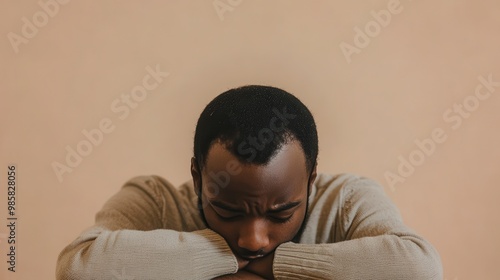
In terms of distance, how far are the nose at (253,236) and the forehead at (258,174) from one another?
5 centimetres

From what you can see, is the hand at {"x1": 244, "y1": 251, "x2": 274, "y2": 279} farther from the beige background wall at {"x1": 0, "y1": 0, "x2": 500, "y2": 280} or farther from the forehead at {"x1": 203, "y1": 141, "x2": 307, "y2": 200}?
the beige background wall at {"x1": 0, "y1": 0, "x2": 500, "y2": 280}

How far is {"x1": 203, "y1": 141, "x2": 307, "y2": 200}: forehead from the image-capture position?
33.4 inches

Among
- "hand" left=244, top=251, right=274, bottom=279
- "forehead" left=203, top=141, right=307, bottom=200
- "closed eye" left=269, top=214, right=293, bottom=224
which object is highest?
"forehead" left=203, top=141, right=307, bottom=200

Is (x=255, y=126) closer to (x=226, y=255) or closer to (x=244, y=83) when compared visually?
(x=226, y=255)

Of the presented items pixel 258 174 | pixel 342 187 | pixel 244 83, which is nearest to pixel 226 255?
pixel 258 174

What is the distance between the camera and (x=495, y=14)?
145 cm

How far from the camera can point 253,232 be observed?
0.87m

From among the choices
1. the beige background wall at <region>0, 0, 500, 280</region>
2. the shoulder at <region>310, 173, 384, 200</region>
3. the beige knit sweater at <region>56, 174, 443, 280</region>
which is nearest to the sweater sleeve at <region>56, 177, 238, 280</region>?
the beige knit sweater at <region>56, 174, 443, 280</region>

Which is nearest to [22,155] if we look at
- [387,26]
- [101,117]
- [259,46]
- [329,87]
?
[101,117]

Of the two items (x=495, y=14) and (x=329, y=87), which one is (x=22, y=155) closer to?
(x=329, y=87)

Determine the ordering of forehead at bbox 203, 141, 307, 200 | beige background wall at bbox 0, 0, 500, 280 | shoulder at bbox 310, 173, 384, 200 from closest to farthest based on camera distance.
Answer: forehead at bbox 203, 141, 307, 200 < shoulder at bbox 310, 173, 384, 200 < beige background wall at bbox 0, 0, 500, 280

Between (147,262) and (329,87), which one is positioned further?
(329,87)

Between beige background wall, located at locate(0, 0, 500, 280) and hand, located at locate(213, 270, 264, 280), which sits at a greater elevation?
beige background wall, located at locate(0, 0, 500, 280)

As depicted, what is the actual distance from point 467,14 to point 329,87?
15.6 inches
